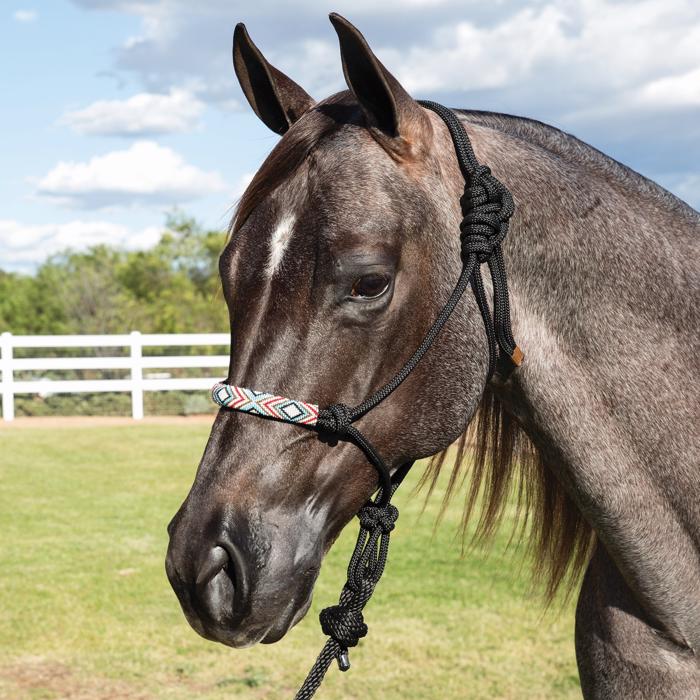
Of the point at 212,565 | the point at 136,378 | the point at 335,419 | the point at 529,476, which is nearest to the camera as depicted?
the point at 212,565

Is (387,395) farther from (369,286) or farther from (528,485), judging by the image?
(528,485)

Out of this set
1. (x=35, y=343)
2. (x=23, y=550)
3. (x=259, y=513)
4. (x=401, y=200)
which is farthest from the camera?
(x=35, y=343)

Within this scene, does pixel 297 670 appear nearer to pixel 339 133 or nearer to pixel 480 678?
pixel 480 678

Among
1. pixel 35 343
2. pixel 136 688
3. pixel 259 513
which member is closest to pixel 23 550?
pixel 136 688

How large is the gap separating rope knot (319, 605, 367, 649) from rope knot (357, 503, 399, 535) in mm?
204

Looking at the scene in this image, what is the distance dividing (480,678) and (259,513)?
3823mm

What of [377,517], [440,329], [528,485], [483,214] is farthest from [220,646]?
[483,214]

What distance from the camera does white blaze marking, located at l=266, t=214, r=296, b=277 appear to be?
1.90 m

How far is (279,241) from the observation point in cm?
192

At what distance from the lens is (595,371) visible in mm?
2135

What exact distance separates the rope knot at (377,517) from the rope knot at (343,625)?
20cm

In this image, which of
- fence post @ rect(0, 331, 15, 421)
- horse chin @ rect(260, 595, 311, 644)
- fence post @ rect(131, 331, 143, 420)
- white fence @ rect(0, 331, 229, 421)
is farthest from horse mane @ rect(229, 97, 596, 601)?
fence post @ rect(0, 331, 15, 421)

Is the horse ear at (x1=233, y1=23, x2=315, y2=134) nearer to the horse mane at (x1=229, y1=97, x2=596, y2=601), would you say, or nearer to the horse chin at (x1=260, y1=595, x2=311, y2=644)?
the horse mane at (x1=229, y1=97, x2=596, y2=601)

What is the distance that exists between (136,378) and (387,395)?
53.0 feet
